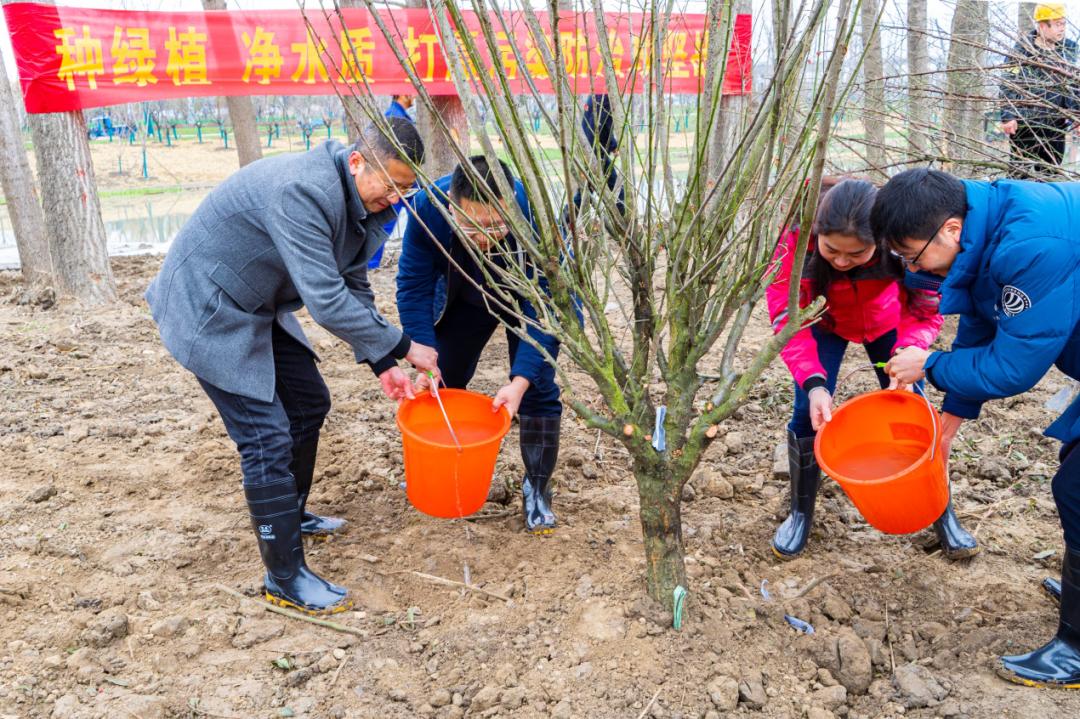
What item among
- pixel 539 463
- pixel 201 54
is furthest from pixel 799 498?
pixel 201 54

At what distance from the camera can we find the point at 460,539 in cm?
311

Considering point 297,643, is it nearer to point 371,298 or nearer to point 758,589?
point 371,298

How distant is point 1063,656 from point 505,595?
5.08 ft

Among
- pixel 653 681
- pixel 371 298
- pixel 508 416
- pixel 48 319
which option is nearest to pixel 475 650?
pixel 653 681

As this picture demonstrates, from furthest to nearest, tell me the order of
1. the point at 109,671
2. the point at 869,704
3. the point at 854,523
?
the point at 854,523
the point at 109,671
the point at 869,704

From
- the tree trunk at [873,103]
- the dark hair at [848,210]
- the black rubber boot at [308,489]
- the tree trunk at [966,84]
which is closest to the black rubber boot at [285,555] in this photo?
the black rubber boot at [308,489]

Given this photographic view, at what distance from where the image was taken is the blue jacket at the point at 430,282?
116 inches

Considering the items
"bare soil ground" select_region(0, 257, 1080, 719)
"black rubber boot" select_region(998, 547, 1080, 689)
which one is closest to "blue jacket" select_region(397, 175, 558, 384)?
"bare soil ground" select_region(0, 257, 1080, 719)

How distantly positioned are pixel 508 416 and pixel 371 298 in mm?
684

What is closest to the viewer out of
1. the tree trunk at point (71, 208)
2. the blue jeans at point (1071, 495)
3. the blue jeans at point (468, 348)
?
the blue jeans at point (1071, 495)

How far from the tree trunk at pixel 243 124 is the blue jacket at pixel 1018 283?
26.8 ft

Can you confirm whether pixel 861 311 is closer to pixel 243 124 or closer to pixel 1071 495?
pixel 1071 495

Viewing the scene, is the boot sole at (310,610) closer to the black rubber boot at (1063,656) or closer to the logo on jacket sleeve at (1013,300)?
the black rubber boot at (1063,656)

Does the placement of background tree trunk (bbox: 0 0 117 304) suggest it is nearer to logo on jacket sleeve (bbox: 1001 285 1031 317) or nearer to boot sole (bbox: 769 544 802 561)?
boot sole (bbox: 769 544 802 561)
